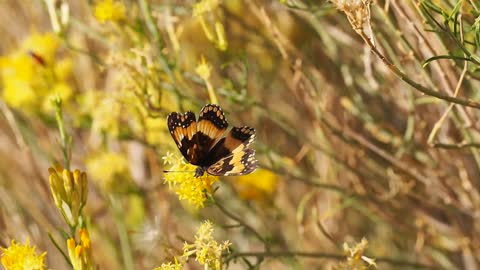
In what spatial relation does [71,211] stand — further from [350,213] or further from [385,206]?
[350,213]

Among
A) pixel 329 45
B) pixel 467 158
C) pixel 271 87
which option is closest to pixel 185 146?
pixel 329 45

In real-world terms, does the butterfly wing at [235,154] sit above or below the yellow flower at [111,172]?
below

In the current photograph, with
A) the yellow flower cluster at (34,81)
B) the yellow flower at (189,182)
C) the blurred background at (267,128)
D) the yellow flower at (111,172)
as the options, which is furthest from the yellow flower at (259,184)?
the yellow flower at (189,182)

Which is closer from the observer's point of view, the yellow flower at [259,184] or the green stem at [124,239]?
the green stem at [124,239]

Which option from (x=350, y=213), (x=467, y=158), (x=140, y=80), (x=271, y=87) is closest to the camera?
(x=140, y=80)

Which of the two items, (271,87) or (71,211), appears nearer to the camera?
(71,211)

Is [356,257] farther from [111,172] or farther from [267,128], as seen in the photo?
[267,128]

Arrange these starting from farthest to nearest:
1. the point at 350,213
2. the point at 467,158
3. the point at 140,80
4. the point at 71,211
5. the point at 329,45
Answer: the point at 350,213 < the point at 467,158 < the point at 329,45 < the point at 140,80 < the point at 71,211

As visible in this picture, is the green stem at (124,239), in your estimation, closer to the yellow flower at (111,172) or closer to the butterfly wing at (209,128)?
the yellow flower at (111,172)
